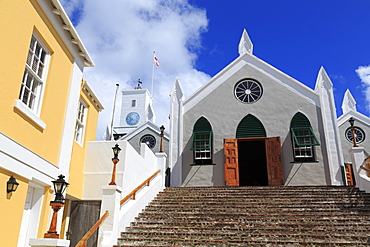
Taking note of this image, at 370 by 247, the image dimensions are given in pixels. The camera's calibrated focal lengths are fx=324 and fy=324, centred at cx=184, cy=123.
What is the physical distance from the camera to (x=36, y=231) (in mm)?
7590

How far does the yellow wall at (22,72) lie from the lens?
6512mm

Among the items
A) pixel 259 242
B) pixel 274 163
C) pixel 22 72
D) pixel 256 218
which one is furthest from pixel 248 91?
pixel 22 72

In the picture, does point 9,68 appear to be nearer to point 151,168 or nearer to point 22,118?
point 22,118

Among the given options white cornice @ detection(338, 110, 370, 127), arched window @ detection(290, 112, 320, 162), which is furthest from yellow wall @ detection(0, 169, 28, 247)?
white cornice @ detection(338, 110, 370, 127)

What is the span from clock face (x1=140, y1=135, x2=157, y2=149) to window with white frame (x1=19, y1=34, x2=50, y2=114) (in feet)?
50.9

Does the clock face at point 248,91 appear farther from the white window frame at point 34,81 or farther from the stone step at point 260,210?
the white window frame at point 34,81

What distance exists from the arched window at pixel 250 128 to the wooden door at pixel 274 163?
30.3 inches

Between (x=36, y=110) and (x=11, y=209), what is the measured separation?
7.90ft

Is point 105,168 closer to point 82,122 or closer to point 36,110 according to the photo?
point 82,122

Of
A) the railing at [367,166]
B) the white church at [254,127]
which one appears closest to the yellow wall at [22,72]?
the white church at [254,127]

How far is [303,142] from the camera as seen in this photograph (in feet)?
49.7

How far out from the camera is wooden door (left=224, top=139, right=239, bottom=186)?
1488 centimetres

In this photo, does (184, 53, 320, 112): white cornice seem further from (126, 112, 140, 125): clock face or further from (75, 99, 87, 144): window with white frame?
(126, 112, 140, 125): clock face

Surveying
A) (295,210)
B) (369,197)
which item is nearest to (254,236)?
(295,210)
